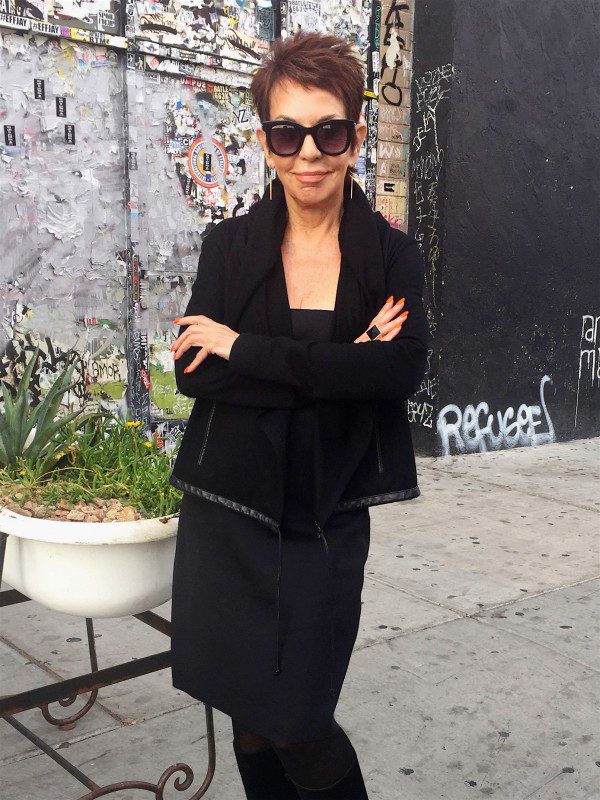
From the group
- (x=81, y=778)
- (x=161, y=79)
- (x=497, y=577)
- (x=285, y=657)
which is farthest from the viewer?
(x=161, y=79)

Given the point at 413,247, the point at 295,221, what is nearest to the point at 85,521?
the point at 295,221

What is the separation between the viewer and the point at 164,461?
2.38 meters

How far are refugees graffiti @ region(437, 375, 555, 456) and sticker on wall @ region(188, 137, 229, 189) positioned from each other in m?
2.62

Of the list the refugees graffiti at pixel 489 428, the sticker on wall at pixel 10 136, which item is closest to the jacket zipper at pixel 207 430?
Result: the sticker on wall at pixel 10 136

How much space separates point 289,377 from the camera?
1781 mm

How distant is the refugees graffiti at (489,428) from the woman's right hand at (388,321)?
5.33 m

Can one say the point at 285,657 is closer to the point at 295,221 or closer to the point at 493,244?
the point at 295,221

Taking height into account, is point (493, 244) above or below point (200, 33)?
below

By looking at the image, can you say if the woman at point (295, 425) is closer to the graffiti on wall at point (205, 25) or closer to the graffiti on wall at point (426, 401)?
the graffiti on wall at point (205, 25)

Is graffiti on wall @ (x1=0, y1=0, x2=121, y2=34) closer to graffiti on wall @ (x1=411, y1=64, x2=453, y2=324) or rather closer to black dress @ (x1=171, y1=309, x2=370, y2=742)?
graffiti on wall @ (x1=411, y1=64, x2=453, y2=324)

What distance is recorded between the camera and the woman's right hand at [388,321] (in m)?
1.85

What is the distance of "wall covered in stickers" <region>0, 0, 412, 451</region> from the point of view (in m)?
5.28

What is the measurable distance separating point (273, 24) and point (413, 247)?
4877mm

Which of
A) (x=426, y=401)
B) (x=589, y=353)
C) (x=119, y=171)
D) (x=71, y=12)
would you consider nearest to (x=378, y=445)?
(x=119, y=171)
